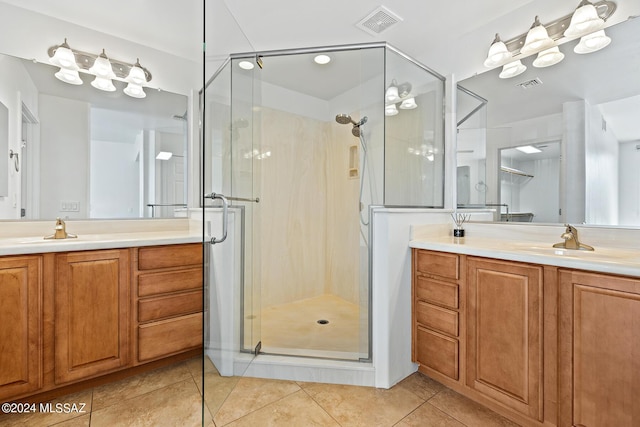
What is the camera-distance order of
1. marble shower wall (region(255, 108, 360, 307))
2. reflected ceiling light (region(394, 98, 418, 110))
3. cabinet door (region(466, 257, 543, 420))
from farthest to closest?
marble shower wall (region(255, 108, 360, 307))
reflected ceiling light (region(394, 98, 418, 110))
cabinet door (region(466, 257, 543, 420))

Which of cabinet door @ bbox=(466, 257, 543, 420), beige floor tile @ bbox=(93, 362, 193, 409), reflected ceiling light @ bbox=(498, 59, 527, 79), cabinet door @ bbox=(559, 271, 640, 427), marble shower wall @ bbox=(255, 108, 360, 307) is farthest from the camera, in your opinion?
marble shower wall @ bbox=(255, 108, 360, 307)

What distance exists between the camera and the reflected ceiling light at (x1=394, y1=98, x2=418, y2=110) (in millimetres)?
2090

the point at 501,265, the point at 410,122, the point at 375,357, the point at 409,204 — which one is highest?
the point at 410,122

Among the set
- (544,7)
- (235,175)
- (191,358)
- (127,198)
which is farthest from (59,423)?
(544,7)

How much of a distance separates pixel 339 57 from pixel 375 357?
2.14 m

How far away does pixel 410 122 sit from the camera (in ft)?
6.95

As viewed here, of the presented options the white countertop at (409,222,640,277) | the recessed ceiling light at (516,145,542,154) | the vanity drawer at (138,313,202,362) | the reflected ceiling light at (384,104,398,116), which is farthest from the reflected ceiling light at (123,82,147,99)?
the recessed ceiling light at (516,145,542,154)

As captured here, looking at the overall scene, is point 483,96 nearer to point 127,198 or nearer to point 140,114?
point 140,114

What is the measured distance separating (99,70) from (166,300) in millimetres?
1731

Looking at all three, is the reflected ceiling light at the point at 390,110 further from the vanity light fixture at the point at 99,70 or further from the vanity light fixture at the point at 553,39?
the vanity light fixture at the point at 99,70

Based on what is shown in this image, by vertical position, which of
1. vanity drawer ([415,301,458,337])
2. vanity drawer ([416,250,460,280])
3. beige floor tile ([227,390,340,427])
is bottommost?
beige floor tile ([227,390,340,427])

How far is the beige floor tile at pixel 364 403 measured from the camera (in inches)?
56.9

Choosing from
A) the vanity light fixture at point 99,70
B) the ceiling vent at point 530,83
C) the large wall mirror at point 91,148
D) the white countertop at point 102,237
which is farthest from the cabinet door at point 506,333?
the vanity light fixture at point 99,70

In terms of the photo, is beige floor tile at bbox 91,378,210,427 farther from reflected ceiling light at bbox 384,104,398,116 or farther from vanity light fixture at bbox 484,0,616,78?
vanity light fixture at bbox 484,0,616,78
